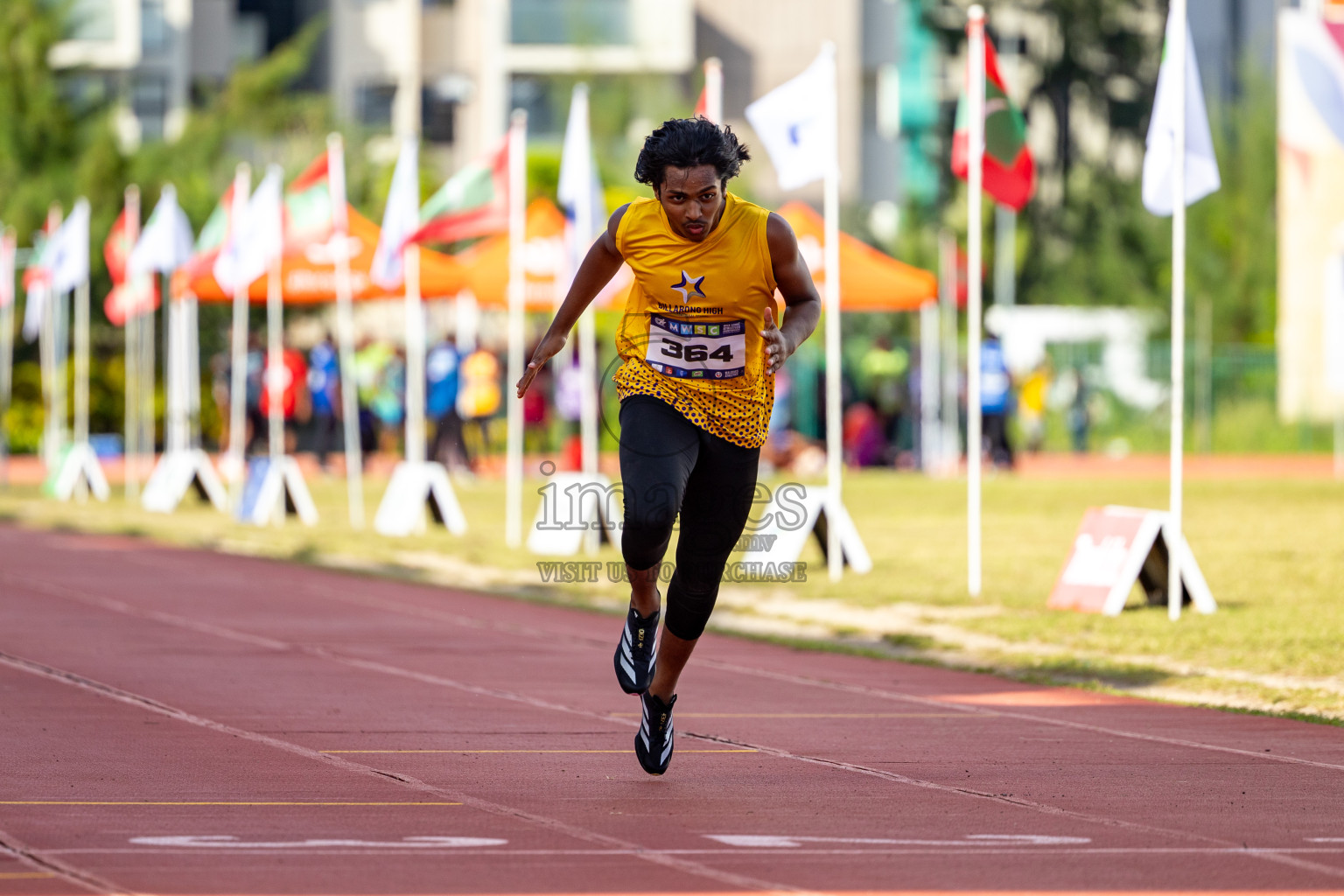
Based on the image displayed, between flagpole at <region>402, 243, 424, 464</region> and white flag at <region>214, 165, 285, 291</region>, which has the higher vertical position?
white flag at <region>214, 165, 285, 291</region>

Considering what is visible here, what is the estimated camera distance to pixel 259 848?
579cm

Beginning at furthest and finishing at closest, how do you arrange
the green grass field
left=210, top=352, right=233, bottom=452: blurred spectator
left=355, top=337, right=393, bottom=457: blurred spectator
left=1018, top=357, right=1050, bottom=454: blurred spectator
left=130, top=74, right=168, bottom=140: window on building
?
left=130, top=74, right=168, bottom=140: window on building → left=1018, top=357, right=1050, bottom=454: blurred spectator → left=355, top=337, right=393, bottom=457: blurred spectator → left=210, top=352, right=233, bottom=452: blurred spectator → the green grass field

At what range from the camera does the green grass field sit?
35.7ft

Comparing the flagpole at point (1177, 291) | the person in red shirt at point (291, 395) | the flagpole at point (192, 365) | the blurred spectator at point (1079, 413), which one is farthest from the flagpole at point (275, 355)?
the blurred spectator at point (1079, 413)

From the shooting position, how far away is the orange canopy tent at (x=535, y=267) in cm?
2489

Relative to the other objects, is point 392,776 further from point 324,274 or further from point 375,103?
point 375,103

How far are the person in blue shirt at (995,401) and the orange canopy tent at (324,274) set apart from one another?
6891 millimetres

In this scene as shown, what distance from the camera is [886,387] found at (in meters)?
34.2

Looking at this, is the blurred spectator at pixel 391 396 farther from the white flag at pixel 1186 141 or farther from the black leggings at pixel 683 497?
the black leggings at pixel 683 497

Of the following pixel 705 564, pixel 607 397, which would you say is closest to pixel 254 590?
pixel 705 564

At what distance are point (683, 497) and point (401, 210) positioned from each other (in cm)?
1414

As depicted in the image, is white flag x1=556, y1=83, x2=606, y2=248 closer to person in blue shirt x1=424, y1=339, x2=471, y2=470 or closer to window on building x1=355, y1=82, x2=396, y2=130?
person in blue shirt x1=424, y1=339, x2=471, y2=470

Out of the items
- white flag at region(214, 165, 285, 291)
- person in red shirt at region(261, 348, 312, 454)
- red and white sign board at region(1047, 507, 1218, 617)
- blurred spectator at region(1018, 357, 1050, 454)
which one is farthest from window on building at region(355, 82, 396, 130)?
red and white sign board at region(1047, 507, 1218, 617)

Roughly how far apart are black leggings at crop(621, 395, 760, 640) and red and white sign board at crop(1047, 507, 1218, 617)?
604 cm
